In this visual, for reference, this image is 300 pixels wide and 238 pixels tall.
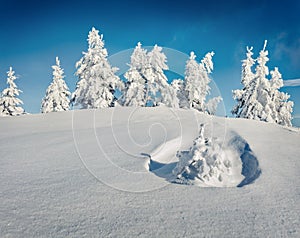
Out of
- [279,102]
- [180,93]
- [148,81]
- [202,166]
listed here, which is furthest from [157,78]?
[202,166]

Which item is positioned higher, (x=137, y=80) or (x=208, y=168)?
(x=137, y=80)

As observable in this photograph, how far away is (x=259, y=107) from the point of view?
27031 mm

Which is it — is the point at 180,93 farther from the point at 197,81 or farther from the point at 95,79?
the point at 95,79

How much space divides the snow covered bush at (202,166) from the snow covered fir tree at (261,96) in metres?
23.9

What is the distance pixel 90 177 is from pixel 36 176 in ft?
3.77

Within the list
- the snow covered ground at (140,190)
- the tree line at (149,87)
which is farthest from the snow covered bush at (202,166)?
the tree line at (149,87)

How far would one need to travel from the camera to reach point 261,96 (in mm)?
27484

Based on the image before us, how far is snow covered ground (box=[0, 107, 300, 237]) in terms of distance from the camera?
10.9 ft

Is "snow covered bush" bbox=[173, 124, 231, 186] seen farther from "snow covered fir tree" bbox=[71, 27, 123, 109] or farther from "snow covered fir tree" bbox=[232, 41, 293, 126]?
"snow covered fir tree" bbox=[232, 41, 293, 126]

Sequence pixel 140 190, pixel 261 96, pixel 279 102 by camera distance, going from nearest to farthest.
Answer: pixel 140 190 → pixel 261 96 → pixel 279 102

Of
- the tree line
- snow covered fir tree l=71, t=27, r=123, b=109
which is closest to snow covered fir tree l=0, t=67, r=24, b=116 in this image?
the tree line

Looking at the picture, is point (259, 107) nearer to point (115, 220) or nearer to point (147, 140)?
point (147, 140)

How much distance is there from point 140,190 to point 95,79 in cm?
2132

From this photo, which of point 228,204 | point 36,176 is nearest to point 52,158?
point 36,176
